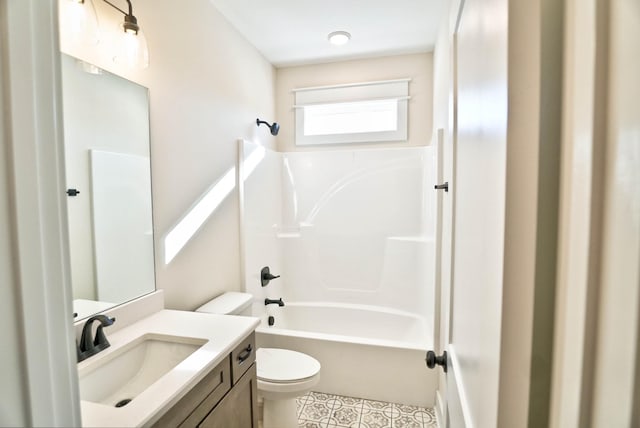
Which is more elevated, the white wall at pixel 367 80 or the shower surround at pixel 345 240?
the white wall at pixel 367 80

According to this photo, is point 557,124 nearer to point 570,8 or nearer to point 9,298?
point 570,8

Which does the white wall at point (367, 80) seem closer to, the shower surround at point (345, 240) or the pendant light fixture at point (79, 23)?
the shower surround at point (345, 240)

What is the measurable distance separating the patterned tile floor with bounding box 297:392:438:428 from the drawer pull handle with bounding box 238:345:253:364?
0.96 m

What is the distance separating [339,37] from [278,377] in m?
2.43

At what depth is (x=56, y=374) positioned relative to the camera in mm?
385

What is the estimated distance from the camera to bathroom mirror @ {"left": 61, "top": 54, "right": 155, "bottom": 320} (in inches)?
45.4

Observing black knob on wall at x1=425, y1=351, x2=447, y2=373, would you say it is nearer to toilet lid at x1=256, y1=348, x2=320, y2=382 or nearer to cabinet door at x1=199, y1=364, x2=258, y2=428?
cabinet door at x1=199, y1=364, x2=258, y2=428

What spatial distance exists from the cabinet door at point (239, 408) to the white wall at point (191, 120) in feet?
1.94

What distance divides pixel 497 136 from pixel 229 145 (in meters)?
1.95

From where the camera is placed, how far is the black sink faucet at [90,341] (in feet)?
3.52

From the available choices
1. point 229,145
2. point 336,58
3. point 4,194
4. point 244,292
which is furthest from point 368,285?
point 4,194

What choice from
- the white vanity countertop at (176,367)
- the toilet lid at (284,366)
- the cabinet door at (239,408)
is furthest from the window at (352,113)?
the cabinet door at (239,408)

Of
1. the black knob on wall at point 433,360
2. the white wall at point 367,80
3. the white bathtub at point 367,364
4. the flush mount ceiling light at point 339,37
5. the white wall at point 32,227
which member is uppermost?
the flush mount ceiling light at point 339,37

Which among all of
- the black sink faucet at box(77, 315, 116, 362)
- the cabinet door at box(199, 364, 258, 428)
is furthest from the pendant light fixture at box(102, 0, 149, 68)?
the cabinet door at box(199, 364, 258, 428)
